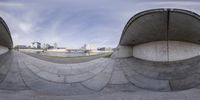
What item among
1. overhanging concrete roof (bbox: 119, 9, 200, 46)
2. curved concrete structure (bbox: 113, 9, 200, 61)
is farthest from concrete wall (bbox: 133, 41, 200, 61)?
overhanging concrete roof (bbox: 119, 9, 200, 46)

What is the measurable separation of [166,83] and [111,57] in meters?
6.44

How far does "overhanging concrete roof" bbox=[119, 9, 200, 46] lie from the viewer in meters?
6.89

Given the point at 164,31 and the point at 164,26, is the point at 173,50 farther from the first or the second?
the point at 164,26

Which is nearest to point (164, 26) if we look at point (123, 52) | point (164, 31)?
point (164, 31)

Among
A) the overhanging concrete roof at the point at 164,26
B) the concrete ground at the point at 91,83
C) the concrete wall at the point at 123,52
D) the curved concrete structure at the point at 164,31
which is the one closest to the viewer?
the concrete ground at the point at 91,83

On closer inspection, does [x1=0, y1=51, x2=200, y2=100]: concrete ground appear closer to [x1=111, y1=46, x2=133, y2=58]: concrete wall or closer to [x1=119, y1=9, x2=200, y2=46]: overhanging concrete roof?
[x1=119, y1=9, x2=200, y2=46]: overhanging concrete roof

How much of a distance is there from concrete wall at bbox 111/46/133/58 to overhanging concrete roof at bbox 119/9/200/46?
241 centimetres

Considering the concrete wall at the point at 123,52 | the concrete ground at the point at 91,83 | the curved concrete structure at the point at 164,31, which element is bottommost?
the concrete ground at the point at 91,83

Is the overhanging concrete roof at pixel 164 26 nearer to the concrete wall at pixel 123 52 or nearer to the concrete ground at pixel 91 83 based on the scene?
the concrete ground at pixel 91 83

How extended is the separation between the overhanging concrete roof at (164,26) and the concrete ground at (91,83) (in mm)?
2286

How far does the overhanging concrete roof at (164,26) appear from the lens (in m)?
6.89

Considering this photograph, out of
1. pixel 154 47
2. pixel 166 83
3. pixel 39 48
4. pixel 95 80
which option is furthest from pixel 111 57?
pixel 39 48

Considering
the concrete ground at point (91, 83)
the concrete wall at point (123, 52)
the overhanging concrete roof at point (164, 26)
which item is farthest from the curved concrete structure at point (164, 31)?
the concrete ground at point (91, 83)

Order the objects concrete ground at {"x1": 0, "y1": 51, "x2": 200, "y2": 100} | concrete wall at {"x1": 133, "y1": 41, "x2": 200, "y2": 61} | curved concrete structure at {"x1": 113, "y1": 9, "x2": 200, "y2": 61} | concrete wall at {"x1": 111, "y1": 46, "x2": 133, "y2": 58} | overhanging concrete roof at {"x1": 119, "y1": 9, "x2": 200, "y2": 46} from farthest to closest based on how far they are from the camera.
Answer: concrete wall at {"x1": 111, "y1": 46, "x2": 133, "y2": 58}, concrete wall at {"x1": 133, "y1": 41, "x2": 200, "y2": 61}, curved concrete structure at {"x1": 113, "y1": 9, "x2": 200, "y2": 61}, overhanging concrete roof at {"x1": 119, "y1": 9, "x2": 200, "y2": 46}, concrete ground at {"x1": 0, "y1": 51, "x2": 200, "y2": 100}
